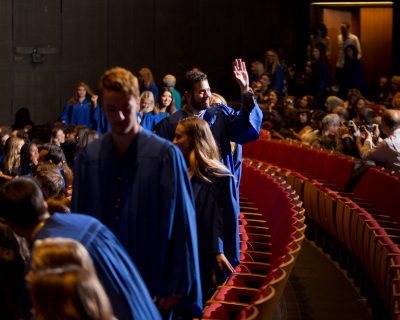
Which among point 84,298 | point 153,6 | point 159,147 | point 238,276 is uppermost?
point 153,6

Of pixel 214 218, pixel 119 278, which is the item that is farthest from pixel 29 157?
pixel 119 278

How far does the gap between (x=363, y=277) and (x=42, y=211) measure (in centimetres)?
434

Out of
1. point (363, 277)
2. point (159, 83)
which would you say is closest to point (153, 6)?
→ point (159, 83)

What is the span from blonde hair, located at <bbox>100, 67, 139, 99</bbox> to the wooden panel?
54.4ft

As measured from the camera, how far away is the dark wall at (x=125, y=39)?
14.6m

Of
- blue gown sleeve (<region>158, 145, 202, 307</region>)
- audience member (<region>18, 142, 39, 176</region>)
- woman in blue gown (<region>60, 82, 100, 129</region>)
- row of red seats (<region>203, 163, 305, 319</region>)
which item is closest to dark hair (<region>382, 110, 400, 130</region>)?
row of red seats (<region>203, 163, 305, 319</region>)

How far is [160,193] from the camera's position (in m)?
3.28

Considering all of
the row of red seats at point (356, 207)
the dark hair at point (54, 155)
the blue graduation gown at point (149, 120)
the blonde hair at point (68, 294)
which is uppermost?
the blonde hair at point (68, 294)

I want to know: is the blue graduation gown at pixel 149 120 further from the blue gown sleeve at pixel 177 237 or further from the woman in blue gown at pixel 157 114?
the blue gown sleeve at pixel 177 237

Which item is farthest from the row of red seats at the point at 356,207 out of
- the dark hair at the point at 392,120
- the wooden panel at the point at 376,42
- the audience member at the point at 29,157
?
the wooden panel at the point at 376,42

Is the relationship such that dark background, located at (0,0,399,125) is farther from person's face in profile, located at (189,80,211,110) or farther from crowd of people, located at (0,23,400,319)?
person's face in profile, located at (189,80,211,110)

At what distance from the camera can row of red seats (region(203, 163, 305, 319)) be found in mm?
3764

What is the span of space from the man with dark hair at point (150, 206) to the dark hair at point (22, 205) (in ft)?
1.44

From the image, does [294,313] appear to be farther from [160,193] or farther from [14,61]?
[14,61]
